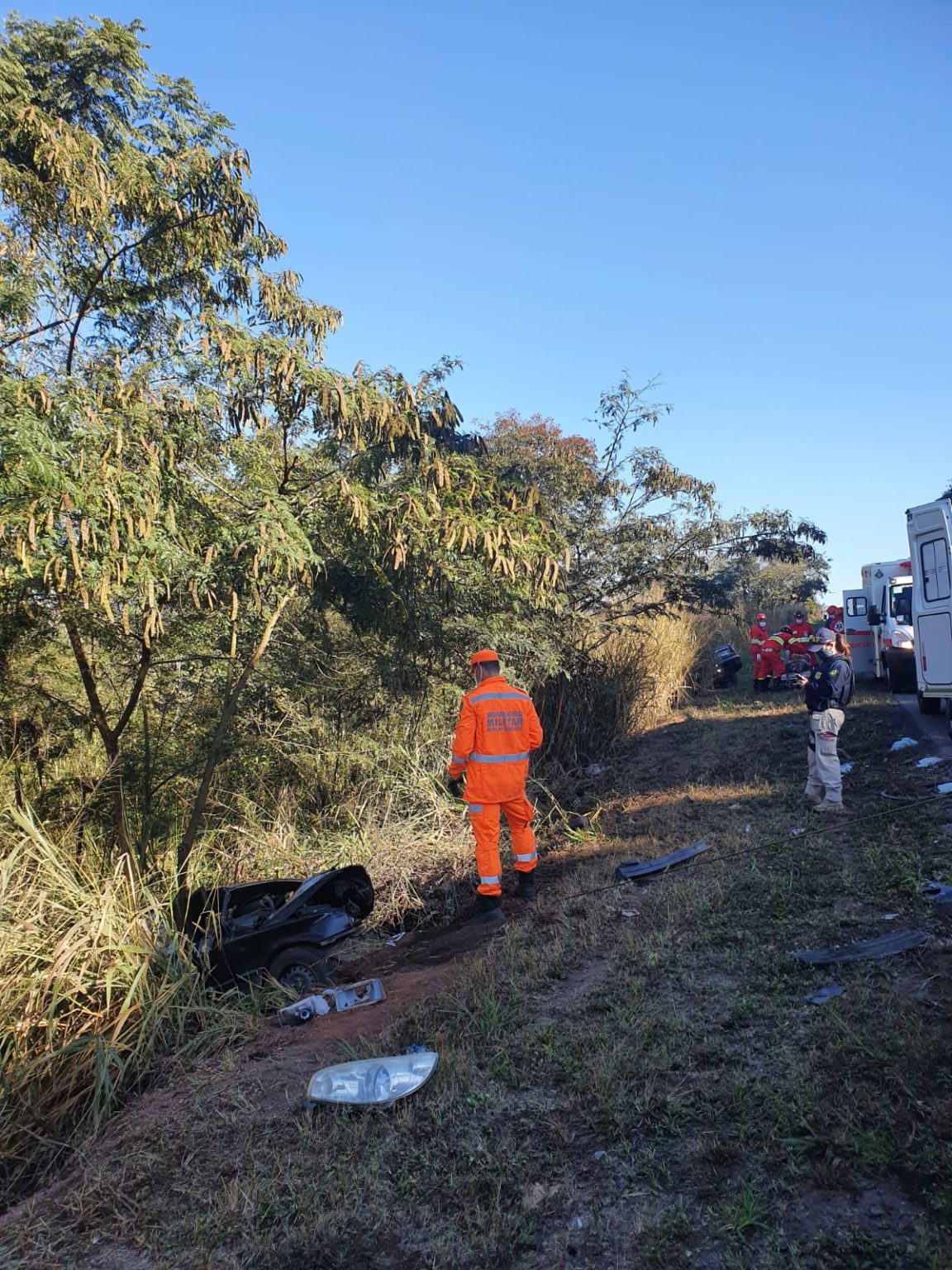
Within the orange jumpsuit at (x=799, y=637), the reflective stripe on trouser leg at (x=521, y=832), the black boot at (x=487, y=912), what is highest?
the orange jumpsuit at (x=799, y=637)

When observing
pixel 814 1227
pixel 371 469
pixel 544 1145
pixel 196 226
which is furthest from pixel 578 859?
pixel 196 226

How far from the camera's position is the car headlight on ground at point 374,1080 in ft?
10.6

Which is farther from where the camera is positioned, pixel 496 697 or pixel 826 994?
pixel 496 697

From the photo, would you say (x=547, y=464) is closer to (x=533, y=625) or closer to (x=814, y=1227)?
(x=533, y=625)

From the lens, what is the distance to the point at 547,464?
1115 centimetres

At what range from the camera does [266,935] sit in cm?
488

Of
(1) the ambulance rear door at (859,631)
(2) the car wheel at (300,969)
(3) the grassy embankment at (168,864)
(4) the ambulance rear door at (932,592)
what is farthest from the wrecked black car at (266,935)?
(1) the ambulance rear door at (859,631)

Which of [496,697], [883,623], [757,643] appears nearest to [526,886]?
[496,697]

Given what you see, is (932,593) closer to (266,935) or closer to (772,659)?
(772,659)

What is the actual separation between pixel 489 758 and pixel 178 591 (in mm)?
2400

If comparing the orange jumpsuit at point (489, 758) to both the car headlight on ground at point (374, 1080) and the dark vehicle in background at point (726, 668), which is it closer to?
the car headlight on ground at point (374, 1080)

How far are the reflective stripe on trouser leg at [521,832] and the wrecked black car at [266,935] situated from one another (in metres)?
1.33

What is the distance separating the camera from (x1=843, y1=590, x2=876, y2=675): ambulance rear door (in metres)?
14.3

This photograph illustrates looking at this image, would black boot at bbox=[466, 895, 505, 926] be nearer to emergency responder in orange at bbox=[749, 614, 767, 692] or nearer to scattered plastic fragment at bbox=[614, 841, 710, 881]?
scattered plastic fragment at bbox=[614, 841, 710, 881]
